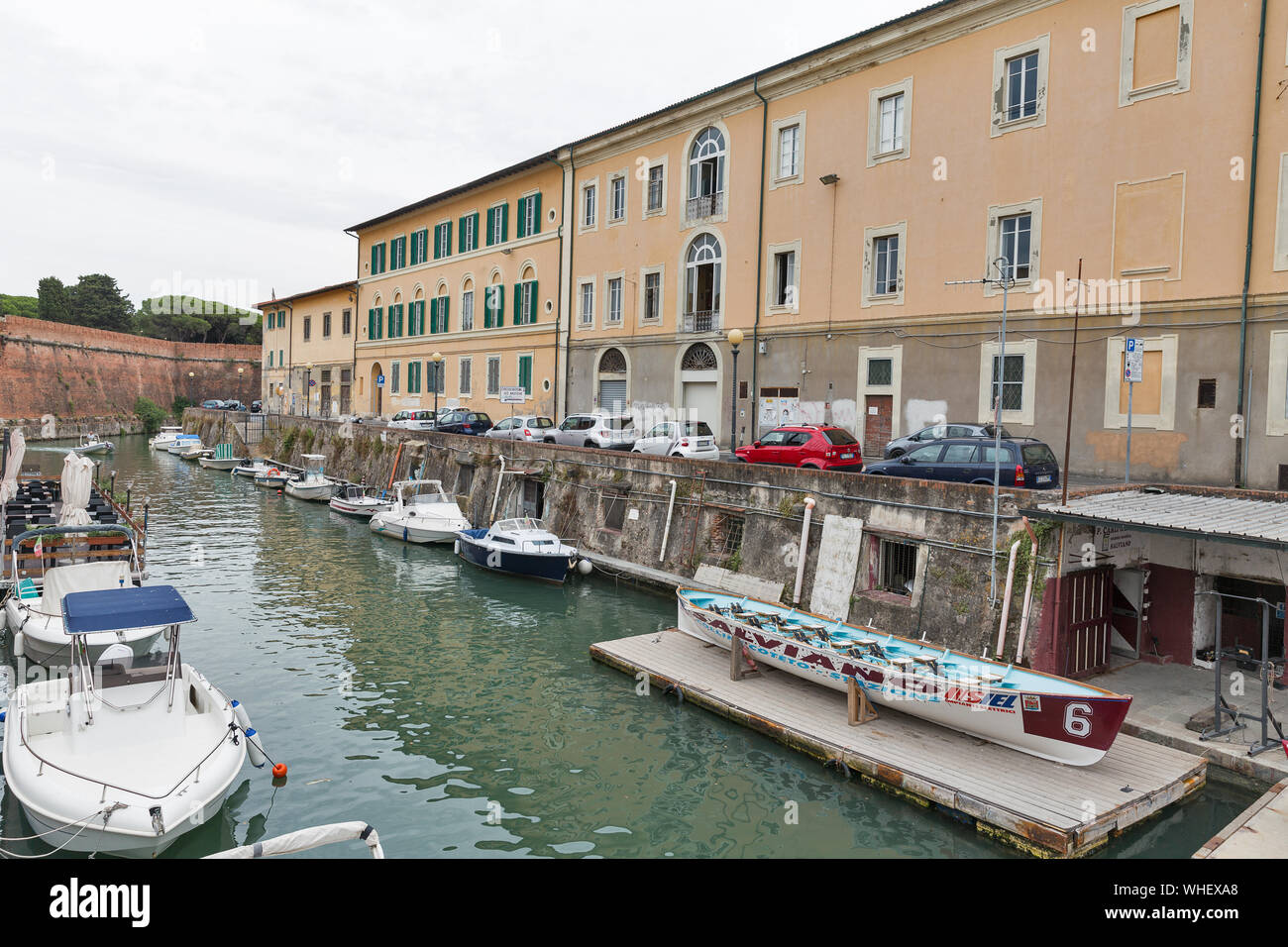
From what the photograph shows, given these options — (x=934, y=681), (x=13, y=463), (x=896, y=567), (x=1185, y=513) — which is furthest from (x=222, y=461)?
(x=1185, y=513)

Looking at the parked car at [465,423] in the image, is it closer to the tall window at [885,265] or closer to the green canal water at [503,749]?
the green canal water at [503,749]

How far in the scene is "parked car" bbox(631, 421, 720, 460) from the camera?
2498 centimetres

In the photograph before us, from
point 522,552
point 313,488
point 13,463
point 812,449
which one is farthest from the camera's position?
point 313,488

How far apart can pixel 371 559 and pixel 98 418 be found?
58.5m

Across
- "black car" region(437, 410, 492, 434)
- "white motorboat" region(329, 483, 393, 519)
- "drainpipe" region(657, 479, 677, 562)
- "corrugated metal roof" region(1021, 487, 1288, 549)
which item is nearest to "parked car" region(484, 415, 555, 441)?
"black car" region(437, 410, 492, 434)

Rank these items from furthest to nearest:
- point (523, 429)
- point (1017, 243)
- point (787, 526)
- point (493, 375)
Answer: point (493, 375)
point (523, 429)
point (1017, 243)
point (787, 526)

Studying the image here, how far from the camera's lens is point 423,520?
28.4 m

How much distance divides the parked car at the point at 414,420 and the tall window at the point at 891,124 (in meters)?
22.6

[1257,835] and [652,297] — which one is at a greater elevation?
[652,297]

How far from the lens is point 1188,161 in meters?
19.4

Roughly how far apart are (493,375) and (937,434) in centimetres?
2548

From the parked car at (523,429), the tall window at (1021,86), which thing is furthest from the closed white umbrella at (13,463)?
the tall window at (1021,86)

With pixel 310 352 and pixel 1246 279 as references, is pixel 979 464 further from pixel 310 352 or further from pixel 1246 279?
pixel 310 352

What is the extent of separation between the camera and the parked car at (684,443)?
25.0m
